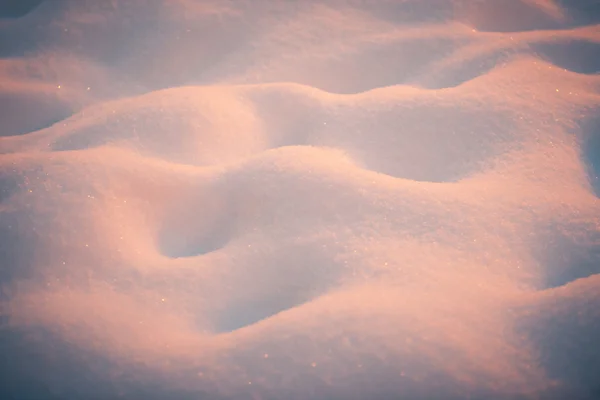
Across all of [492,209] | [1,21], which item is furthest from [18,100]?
[492,209]

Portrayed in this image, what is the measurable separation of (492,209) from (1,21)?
5.91 feet

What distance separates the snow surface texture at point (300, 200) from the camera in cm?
78

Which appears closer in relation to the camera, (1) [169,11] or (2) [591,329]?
(2) [591,329]

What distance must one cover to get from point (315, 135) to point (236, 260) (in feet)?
1.44

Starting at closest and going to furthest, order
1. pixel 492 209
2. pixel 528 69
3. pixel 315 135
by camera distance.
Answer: pixel 492 209, pixel 315 135, pixel 528 69

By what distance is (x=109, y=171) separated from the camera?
107 cm

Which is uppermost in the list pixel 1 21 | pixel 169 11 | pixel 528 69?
pixel 528 69

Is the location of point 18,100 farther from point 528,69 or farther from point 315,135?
point 528,69

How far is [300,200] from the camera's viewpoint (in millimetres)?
1038

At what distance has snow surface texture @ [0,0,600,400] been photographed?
78 centimetres

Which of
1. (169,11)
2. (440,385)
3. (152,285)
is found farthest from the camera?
(169,11)

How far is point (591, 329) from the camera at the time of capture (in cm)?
80

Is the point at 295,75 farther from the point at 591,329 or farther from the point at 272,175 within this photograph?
the point at 591,329

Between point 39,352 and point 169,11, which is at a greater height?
point 169,11
